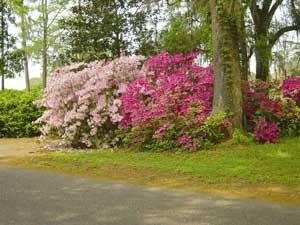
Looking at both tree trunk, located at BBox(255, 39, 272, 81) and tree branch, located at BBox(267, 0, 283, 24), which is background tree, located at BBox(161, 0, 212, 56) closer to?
tree trunk, located at BBox(255, 39, 272, 81)

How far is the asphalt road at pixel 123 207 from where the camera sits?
5469 millimetres

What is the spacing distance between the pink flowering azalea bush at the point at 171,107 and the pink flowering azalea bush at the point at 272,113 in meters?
0.98

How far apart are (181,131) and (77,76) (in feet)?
12.2

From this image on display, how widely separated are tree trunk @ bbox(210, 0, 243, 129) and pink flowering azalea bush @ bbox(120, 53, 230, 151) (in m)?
0.40

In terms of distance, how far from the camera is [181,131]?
36.4 ft

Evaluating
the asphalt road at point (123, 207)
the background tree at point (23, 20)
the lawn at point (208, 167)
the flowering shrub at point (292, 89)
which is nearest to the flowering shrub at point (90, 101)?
the lawn at point (208, 167)

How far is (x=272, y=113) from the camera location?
39.5 ft

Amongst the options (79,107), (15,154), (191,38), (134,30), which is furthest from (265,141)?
(134,30)

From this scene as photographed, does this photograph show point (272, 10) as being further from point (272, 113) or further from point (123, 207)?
point (123, 207)

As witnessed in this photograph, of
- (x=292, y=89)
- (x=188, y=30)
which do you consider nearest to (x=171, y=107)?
(x=292, y=89)

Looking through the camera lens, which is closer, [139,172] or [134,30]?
[139,172]

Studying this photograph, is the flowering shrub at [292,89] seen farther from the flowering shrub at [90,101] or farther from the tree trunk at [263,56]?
the tree trunk at [263,56]

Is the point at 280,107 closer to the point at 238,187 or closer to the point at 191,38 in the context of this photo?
the point at 238,187

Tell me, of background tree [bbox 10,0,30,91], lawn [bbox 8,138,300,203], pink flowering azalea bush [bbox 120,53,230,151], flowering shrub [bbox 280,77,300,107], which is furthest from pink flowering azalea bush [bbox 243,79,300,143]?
background tree [bbox 10,0,30,91]
